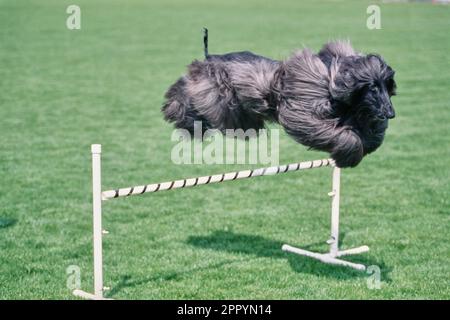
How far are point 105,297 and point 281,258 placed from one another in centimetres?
175

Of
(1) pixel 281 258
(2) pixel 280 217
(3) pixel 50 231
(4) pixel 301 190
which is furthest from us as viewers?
(4) pixel 301 190

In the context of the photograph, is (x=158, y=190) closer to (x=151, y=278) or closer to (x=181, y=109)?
(x=181, y=109)

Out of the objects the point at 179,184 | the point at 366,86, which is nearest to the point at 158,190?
the point at 179,184

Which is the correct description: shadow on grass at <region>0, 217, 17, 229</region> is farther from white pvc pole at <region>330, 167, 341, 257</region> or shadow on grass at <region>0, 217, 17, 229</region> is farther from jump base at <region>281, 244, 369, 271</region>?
white pvc pole at <region>330, 167, 341, 257</region>

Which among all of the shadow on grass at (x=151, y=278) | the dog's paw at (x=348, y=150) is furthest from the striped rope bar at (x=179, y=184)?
the shadow on grass at (x=151, y=278)

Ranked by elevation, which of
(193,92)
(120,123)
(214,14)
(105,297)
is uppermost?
(214,14)

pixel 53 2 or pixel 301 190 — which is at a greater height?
pixel 53 2

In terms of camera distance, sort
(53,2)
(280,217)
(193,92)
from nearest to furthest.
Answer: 1. (193,92)
2. (280,217)
3. (53,2)

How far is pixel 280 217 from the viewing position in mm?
7863

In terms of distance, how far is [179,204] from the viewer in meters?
8.30

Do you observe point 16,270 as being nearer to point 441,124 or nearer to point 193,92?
point 193,92

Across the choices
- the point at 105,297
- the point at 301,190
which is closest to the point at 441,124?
the point at 301,190

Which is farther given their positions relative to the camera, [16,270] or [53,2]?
[53,2]

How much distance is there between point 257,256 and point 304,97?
2.70 meters
